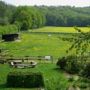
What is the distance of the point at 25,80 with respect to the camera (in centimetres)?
2550

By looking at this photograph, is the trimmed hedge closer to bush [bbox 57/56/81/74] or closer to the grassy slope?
bush [bbox 57/56/81/74]

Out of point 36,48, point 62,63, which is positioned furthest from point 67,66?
point 36,48

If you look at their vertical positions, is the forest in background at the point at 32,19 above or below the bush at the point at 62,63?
below

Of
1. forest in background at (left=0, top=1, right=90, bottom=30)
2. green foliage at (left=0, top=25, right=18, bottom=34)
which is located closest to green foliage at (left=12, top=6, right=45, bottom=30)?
forest in background at (left=0, top=1, right=90, bottom=30)

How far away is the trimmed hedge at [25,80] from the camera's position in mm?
25281

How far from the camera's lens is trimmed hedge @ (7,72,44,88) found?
2528 centimetres

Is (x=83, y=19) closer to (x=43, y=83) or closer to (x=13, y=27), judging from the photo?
(x=13, y=27)

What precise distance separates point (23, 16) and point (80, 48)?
344 feet

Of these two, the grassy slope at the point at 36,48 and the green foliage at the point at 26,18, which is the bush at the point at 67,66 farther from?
the green foliage at the point at 26,18

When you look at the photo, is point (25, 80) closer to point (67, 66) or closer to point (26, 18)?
point (67, 66)

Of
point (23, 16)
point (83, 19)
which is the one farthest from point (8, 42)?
point (83, 19)

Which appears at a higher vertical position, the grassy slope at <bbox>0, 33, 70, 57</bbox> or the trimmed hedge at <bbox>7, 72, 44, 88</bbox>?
the trimmed hedge at <bbox>7, 72, 44, 88</bbox>

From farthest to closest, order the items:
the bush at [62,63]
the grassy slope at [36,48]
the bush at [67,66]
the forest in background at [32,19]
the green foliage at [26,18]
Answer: the forest in background at [32,19]
the green foliage at [26,18]
the grassy slope at [36,48]
the bush at [62,63]
the bush at [67,66]

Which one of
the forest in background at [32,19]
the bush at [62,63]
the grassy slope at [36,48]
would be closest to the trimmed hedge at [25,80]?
the bush at [62,63]
